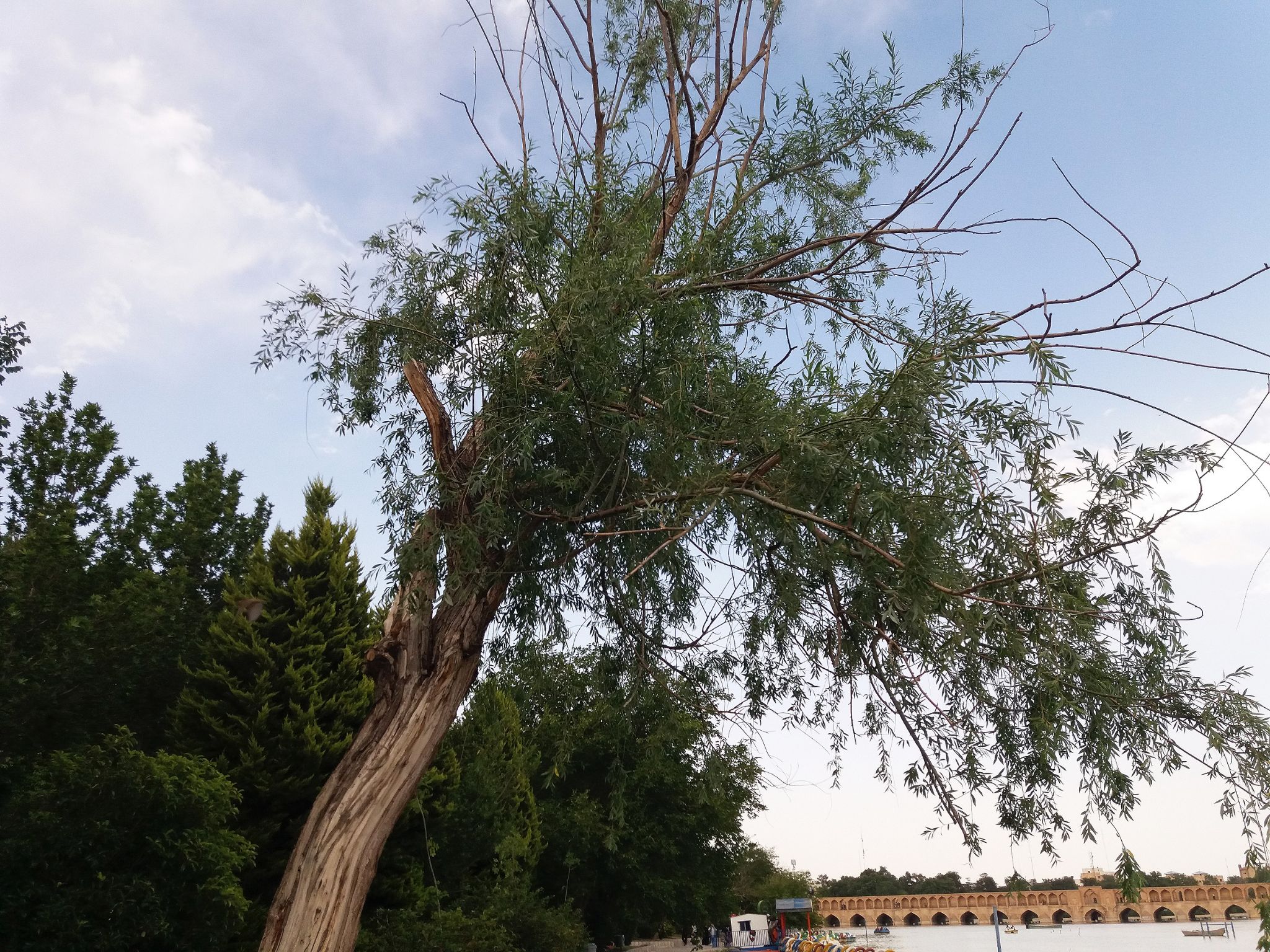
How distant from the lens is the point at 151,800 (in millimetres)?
11164

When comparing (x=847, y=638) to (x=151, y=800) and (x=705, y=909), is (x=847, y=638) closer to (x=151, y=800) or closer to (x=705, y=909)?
(x=151, y=800)

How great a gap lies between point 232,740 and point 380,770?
40.3 feet

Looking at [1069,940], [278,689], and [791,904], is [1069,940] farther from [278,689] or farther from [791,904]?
[278,689]

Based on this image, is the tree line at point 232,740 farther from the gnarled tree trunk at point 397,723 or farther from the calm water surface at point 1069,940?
the calm water surface at point 1069,940

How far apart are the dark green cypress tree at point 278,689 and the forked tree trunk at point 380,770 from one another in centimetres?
943

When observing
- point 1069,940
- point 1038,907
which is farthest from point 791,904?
point 1038,907

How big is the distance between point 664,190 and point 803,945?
42527mm

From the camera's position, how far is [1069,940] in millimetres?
95500

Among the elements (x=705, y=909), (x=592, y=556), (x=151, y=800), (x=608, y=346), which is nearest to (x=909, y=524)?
(x=608, y=346)

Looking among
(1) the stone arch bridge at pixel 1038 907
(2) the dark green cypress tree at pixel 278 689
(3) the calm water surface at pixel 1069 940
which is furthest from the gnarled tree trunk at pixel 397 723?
(1) the stone arch bridge at pixel 1038 907

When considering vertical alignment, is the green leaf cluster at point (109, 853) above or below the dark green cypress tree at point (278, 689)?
below

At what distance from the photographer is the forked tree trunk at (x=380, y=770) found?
19.7 feet

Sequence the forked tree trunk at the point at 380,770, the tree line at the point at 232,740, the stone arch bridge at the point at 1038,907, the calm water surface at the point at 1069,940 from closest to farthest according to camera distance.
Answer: the forked tree trunk at the point at 380,770
the tree line at the point at 232,740
the calm water surface at the point at 1069,940
the stone arch bridge at the point at 1038,907

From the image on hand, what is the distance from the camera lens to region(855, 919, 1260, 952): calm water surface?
81.6m
